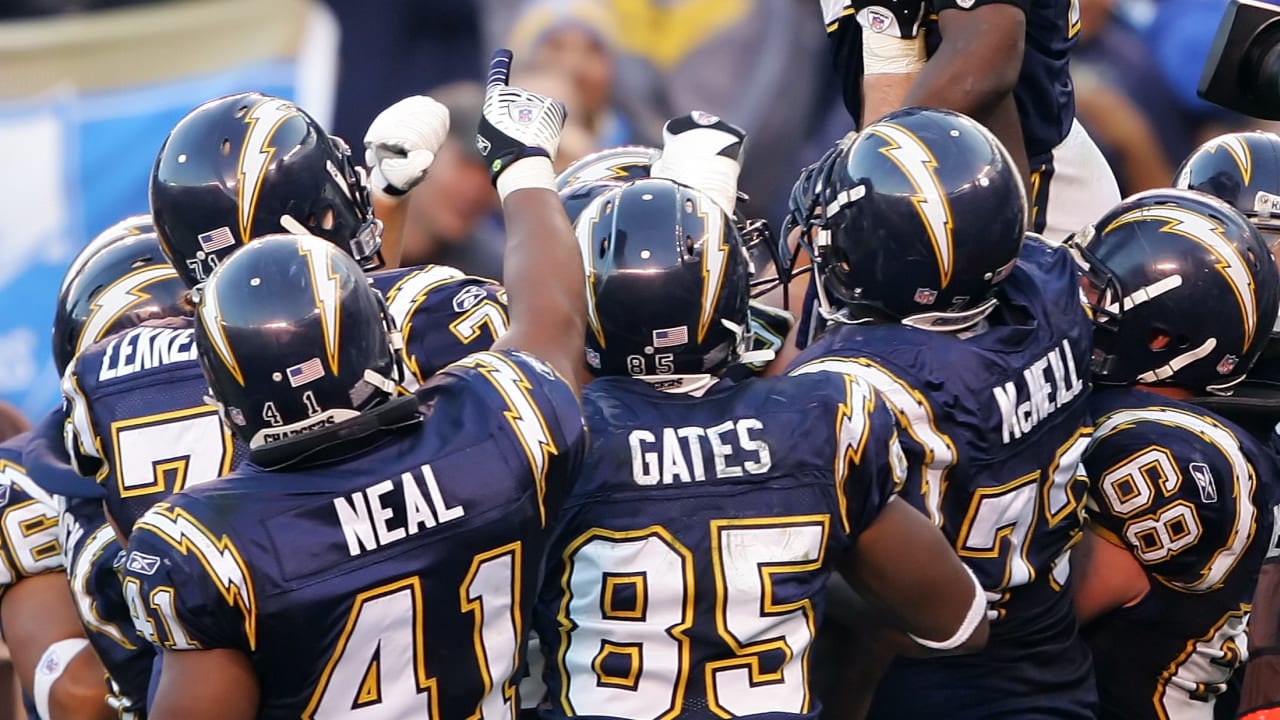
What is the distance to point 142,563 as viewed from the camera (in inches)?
124

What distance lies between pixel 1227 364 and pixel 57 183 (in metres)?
8.51

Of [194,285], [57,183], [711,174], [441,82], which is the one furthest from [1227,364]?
[57,183]

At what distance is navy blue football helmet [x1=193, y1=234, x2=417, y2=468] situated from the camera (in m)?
3.25

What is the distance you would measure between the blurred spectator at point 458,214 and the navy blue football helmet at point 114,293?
190 inches

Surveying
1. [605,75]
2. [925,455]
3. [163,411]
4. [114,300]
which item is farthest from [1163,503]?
[605,75]

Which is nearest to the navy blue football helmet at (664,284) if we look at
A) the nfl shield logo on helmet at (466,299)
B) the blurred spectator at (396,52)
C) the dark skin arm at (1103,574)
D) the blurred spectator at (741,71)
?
the nfl shield logo on helmet at (466,299)

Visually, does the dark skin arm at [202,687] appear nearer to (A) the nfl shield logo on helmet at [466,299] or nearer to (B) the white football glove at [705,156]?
(A) the nfl shield logo on helmet at [466,299]

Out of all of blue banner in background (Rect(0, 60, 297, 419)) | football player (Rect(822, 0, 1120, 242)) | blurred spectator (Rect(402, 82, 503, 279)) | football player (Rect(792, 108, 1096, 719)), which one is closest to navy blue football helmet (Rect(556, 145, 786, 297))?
football player (Rect(792, 108, 1096, 719))

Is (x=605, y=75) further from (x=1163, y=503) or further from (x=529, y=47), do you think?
(x=1163, y=503)

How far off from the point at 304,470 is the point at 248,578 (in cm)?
27

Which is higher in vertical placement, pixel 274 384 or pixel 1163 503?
pixel 274 384

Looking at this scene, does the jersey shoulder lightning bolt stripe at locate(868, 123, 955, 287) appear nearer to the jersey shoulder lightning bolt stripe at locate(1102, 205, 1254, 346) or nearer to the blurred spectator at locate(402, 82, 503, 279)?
the jersey shoulder lightning bolt stripe at locate(1102, 205, 1254, 346)

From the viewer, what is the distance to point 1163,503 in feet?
13.8

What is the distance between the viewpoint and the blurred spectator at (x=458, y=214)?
9.80 meters
